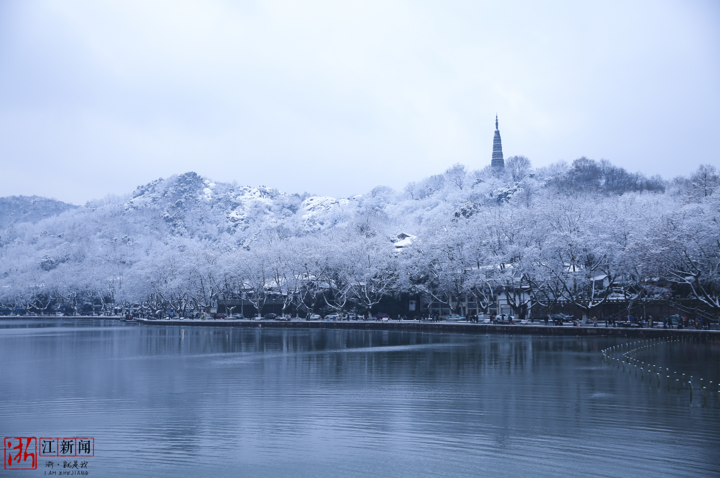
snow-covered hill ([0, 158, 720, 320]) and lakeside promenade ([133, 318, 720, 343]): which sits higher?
snow-covered hill ([0, 158, 720, 320])

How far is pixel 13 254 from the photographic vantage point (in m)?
164

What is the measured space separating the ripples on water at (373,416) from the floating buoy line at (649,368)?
80 cm

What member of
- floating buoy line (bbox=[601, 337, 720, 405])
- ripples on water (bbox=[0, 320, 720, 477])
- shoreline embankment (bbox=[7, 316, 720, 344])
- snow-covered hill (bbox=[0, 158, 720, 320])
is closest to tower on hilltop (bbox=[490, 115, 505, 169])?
snow-covered hill (bbox=[0, 158, 720, 320])

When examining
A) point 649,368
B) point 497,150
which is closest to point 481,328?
point 649,368

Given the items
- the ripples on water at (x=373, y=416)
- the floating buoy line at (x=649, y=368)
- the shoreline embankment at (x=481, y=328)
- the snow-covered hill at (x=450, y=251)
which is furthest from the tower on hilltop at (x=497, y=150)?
the ripples on water at (x=373, y=416)

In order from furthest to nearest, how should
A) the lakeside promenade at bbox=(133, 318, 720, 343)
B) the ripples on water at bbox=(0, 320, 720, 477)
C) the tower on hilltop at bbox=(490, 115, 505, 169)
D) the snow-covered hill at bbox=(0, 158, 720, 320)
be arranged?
the tower on hilltop at bbox=(490, 115, 505, 169)
the snow-covered hill at bbox=(0, 158, 720, 320)
the lakeside promenade at bbox=(133, 318, 720, 343)
the ripples on water at bbox=(0, 320, 720, 477)

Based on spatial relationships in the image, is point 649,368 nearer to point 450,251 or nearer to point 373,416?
point 373,416

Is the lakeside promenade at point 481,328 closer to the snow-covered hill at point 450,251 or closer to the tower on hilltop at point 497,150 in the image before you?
the snow-covered hill at point 450,251

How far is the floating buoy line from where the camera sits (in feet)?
70.8

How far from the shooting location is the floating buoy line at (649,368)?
21578mm

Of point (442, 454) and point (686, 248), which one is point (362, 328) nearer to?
point (686, 248)

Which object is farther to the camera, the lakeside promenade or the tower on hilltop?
the tower on hilltop

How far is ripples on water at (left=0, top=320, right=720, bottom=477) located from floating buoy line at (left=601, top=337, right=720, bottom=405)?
799 millimetres

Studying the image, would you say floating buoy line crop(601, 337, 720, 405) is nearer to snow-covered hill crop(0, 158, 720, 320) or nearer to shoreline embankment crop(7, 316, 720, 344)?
shoreline embankment crop(7, 316, 720, 344)
